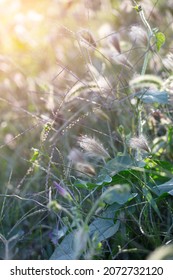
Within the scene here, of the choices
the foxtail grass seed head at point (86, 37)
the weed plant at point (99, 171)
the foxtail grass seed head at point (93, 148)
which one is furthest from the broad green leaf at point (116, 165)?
the foxtail grass seed head at point (86, 37)

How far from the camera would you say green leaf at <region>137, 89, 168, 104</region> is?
67.0 inches

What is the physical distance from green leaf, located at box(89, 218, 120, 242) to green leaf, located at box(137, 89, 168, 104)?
1.12 feet

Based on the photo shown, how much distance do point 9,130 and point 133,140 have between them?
1225mm

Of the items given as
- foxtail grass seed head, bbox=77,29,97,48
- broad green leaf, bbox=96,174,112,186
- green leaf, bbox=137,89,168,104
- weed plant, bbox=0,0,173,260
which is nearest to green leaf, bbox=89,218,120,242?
weed plant, bbox=0,0,173,260

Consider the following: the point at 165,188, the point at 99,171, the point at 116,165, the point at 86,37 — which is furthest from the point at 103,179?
the point at 86,37

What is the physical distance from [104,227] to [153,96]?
38cm

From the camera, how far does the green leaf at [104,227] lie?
1637 mm

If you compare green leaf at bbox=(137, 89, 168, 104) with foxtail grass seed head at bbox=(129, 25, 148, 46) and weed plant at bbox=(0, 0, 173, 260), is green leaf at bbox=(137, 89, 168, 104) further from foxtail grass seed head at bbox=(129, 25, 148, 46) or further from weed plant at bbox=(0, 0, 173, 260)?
foxtail grass seed head at bbox=(129, 25, 148, 46)

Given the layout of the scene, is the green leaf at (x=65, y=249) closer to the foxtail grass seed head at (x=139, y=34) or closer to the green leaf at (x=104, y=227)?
the green leaf at (x=104, y=227)

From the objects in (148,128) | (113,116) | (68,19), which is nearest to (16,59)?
(68,19)
